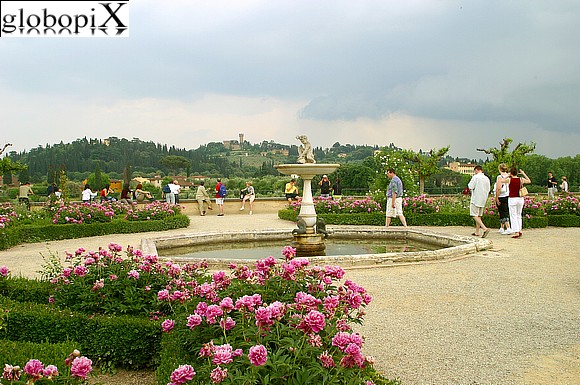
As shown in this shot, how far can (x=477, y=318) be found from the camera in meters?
5.35

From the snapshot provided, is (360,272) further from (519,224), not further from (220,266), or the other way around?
(519,224)

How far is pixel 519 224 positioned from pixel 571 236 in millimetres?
1330

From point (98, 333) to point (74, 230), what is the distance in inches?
372

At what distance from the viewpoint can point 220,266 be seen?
8055mm

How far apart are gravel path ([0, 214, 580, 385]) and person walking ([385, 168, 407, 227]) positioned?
3751 mm

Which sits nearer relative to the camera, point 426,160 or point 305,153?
point 305,153

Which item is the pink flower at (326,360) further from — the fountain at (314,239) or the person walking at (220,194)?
the person walking at (220,194)

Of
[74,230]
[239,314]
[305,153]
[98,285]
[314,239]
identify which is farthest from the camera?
[74,230]

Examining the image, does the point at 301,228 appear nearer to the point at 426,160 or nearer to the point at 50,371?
the point at 50,371

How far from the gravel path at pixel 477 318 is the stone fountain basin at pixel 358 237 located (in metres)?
0.28

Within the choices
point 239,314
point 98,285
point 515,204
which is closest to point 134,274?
point 98,285

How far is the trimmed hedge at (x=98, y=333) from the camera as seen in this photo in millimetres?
4207

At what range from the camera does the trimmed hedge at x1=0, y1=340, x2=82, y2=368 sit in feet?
10.8

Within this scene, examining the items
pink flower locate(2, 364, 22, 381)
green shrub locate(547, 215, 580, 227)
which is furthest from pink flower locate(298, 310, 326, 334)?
green shrub locate(547, 215, 580, 227)
